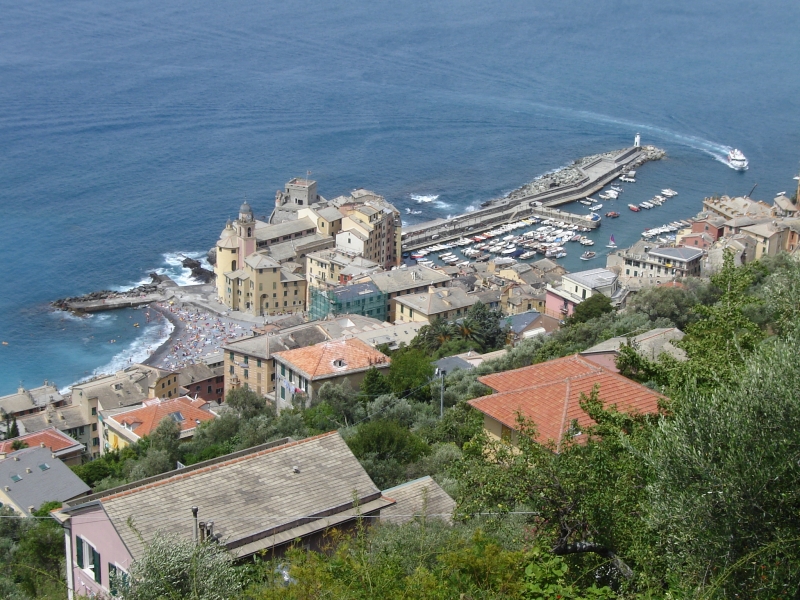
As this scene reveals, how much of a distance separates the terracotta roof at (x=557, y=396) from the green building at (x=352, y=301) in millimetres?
31302

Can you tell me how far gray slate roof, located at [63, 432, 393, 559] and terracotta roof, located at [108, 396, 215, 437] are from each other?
17427mm

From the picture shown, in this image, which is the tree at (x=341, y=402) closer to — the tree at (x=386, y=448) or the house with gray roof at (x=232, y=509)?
the tree at (x=386, y=448)

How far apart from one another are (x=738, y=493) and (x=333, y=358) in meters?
22.1

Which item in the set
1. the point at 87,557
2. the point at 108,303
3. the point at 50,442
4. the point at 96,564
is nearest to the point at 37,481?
the point at 50,442

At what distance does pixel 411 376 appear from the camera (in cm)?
2652

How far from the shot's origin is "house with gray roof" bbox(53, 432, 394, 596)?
9.39 m

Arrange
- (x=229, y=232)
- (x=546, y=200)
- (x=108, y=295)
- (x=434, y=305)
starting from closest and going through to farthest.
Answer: (x=434, y=305) < (x=108, y=295) < (x=229, y=232) < (x=546, y=200)

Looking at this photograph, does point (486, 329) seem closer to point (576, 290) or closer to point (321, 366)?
point (321, 366)

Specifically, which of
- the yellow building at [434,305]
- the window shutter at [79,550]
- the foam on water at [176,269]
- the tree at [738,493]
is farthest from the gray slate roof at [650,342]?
the foam on water at [176,269]

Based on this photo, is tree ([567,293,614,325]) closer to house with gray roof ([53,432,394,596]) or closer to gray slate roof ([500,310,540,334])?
gray slate roof ([500,310,540,334])

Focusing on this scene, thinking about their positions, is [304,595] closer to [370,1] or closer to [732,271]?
[732,271]

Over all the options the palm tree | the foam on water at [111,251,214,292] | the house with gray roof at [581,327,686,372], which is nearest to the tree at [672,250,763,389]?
the house with gray roof at [581,327,686,372]

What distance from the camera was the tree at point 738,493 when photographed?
6.86 metres

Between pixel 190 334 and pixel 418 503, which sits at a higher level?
pixel 418 503
